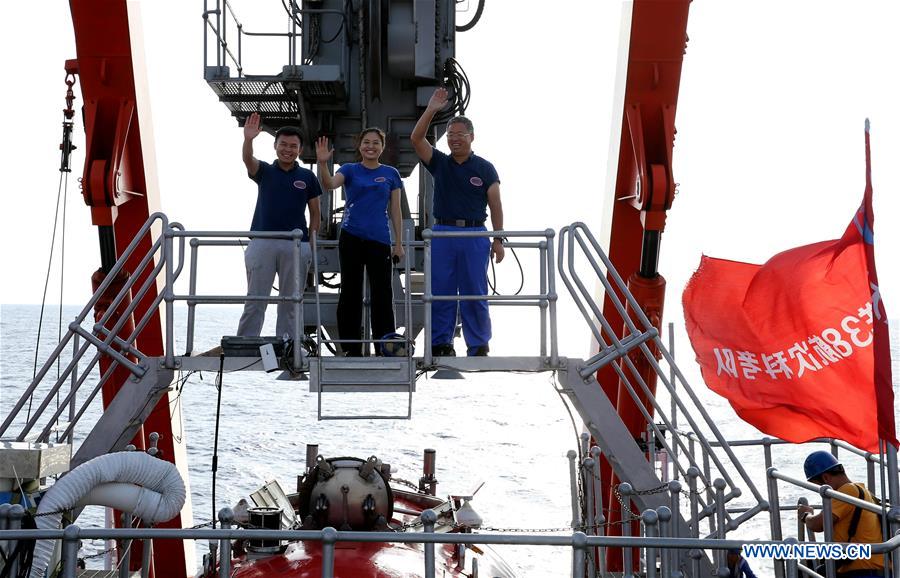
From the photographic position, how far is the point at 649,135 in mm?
9172

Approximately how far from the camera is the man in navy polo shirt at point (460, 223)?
8.02 m

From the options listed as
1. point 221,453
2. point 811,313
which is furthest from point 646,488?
point 221,453

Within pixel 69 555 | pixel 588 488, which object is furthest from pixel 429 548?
pixel 588 488

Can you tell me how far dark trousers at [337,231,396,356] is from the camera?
7.89 meters

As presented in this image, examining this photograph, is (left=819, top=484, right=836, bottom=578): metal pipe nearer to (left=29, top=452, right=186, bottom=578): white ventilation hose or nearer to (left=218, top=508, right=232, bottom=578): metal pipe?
(left=218, top=508, right=232, bottom=578): metal pipe

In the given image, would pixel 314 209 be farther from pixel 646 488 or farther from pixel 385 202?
pixel 646 488

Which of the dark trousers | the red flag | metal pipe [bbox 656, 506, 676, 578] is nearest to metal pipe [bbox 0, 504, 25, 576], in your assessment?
the dark trousers

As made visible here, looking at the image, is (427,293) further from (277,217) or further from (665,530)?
(665,530)

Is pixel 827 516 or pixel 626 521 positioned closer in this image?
pixel 827 516

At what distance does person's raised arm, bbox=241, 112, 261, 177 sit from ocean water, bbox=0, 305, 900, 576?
9.14ft

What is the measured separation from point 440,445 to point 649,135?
89.6 ft

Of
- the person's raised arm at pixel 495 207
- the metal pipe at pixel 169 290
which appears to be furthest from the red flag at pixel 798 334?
the metal pipe at pixel 169 290

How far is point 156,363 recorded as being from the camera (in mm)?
7508

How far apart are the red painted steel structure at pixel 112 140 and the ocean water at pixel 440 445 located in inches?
53.2
